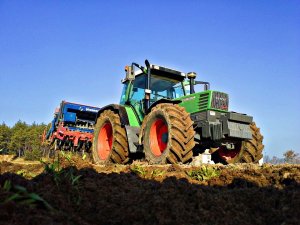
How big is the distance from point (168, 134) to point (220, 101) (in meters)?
1.93

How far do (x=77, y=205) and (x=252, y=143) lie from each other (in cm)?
661

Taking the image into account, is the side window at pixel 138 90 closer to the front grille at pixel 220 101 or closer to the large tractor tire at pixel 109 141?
the large tractor tire at pixel 109 141

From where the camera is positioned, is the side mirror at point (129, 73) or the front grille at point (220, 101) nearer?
the front grille at point (220, 101)

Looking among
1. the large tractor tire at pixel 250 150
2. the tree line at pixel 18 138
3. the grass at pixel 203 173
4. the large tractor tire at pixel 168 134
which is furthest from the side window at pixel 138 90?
the tree line at pixel 18 138

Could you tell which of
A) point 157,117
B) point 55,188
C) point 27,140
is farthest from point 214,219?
point 27,140

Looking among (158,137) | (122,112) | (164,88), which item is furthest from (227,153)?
(122,112)

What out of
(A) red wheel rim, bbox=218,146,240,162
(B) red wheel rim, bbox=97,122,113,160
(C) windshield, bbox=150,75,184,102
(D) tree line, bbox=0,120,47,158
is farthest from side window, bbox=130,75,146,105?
(D) tree line, bbox=0,120,47,158

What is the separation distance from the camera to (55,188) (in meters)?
3.21

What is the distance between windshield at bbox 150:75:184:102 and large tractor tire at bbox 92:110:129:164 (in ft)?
4.32

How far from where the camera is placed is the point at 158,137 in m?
8.47

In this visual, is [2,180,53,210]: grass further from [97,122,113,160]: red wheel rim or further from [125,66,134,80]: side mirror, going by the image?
[97,122,113,160]: red wheel rim

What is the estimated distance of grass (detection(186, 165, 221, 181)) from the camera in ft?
17.0

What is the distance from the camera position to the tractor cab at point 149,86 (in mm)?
9430

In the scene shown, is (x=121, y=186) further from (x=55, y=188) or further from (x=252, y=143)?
(x=252, y=143)
